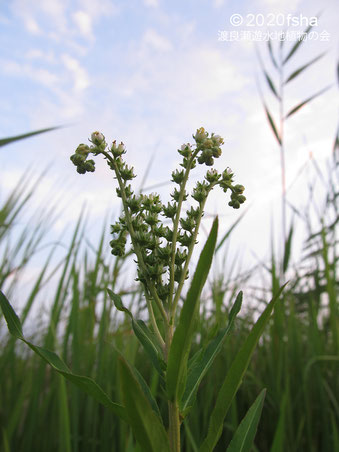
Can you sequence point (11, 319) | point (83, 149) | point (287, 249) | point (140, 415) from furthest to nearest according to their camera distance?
point (287, 249), point (83, 149), point (11, 319), point (140, 415)

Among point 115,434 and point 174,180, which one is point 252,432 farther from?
point 115,434

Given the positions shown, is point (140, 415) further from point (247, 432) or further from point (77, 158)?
point (77, 158)

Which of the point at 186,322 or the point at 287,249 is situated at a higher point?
the point at 287,249

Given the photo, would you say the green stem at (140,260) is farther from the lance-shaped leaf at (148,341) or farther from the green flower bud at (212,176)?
the green flower bud at (212,176)

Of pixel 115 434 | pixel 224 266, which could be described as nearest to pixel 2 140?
pixel 115 434

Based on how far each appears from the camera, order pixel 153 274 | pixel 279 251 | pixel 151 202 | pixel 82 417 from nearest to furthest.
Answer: pixel 153 274, pixel 151 202, pixel 82 417, pixel 279 251

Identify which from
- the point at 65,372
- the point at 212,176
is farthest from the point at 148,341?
the point at 212,176

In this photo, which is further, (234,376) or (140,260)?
(140,260)
